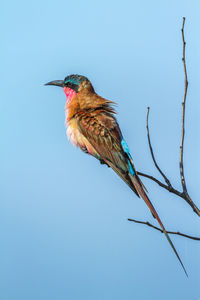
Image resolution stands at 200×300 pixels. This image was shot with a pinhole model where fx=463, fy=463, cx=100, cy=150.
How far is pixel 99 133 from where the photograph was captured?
12.7 feet

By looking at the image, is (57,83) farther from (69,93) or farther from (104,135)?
(104,135)

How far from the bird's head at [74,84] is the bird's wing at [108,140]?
0.50 m

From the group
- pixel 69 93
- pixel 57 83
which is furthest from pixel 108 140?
pixel 57 83

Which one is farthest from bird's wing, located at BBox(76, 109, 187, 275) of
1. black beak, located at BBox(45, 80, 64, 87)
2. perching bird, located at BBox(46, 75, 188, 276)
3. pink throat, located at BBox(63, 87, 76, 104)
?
black beak, located at BBox(45, 80, 64, 87)

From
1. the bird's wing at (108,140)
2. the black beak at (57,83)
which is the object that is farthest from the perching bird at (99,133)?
the black beak at (57,83)

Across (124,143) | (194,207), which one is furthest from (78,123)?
(194,207)

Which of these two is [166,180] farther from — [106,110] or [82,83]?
[82,83]

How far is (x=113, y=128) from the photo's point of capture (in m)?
3.92

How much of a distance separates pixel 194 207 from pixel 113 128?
5.40 ft

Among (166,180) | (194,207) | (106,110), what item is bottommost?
(194,207)

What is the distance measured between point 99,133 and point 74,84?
0.87m

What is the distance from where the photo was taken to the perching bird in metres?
3.57

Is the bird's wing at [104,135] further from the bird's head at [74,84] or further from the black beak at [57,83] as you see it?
the black beak at [57,83]

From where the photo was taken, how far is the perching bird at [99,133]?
3572 millimetres
